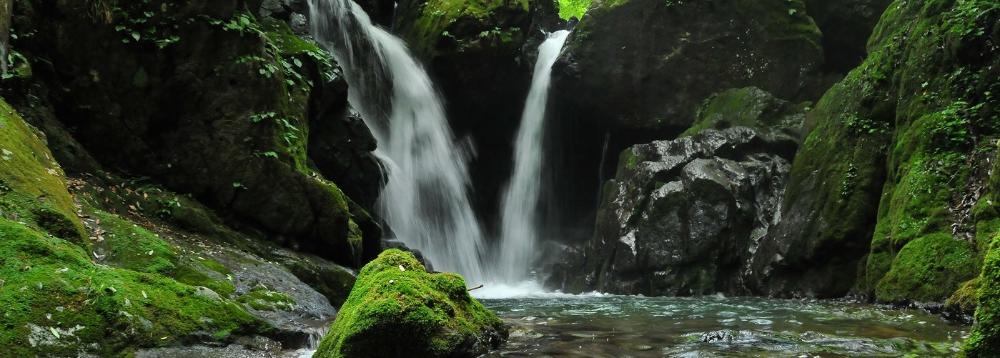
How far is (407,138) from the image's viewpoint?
1900 centimetres

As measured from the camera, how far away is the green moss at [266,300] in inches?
275

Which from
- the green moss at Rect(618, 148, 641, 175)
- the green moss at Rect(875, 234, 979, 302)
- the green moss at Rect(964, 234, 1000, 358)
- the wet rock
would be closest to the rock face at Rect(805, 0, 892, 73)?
the green moss at Rect(618, 148, 641, 175)

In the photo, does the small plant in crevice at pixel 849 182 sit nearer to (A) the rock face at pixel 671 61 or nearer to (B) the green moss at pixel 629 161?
(B) the green moss at pixel 629 161

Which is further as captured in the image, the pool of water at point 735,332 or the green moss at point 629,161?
the green moss at point 629,161

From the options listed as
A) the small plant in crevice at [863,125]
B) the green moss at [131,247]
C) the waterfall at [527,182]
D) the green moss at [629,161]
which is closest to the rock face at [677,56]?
the waterfall at [527,182]

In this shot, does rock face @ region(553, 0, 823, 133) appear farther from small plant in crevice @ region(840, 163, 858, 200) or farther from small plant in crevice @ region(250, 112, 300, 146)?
small plant in crevice @ region(250, 112, 300, 146)

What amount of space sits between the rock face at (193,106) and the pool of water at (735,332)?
3.82 m

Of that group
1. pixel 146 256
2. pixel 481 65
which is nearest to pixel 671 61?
pixel 481 65

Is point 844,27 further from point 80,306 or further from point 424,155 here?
point 80,306

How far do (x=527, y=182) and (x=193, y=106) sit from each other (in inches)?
502

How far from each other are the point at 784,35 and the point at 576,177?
759 cm

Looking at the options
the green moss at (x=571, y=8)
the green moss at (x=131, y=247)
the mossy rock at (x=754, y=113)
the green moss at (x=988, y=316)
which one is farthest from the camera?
the green moss at (x=571, y=8)

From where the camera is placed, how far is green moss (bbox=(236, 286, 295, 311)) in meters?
6.98

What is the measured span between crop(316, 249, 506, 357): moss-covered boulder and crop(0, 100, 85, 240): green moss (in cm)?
272
